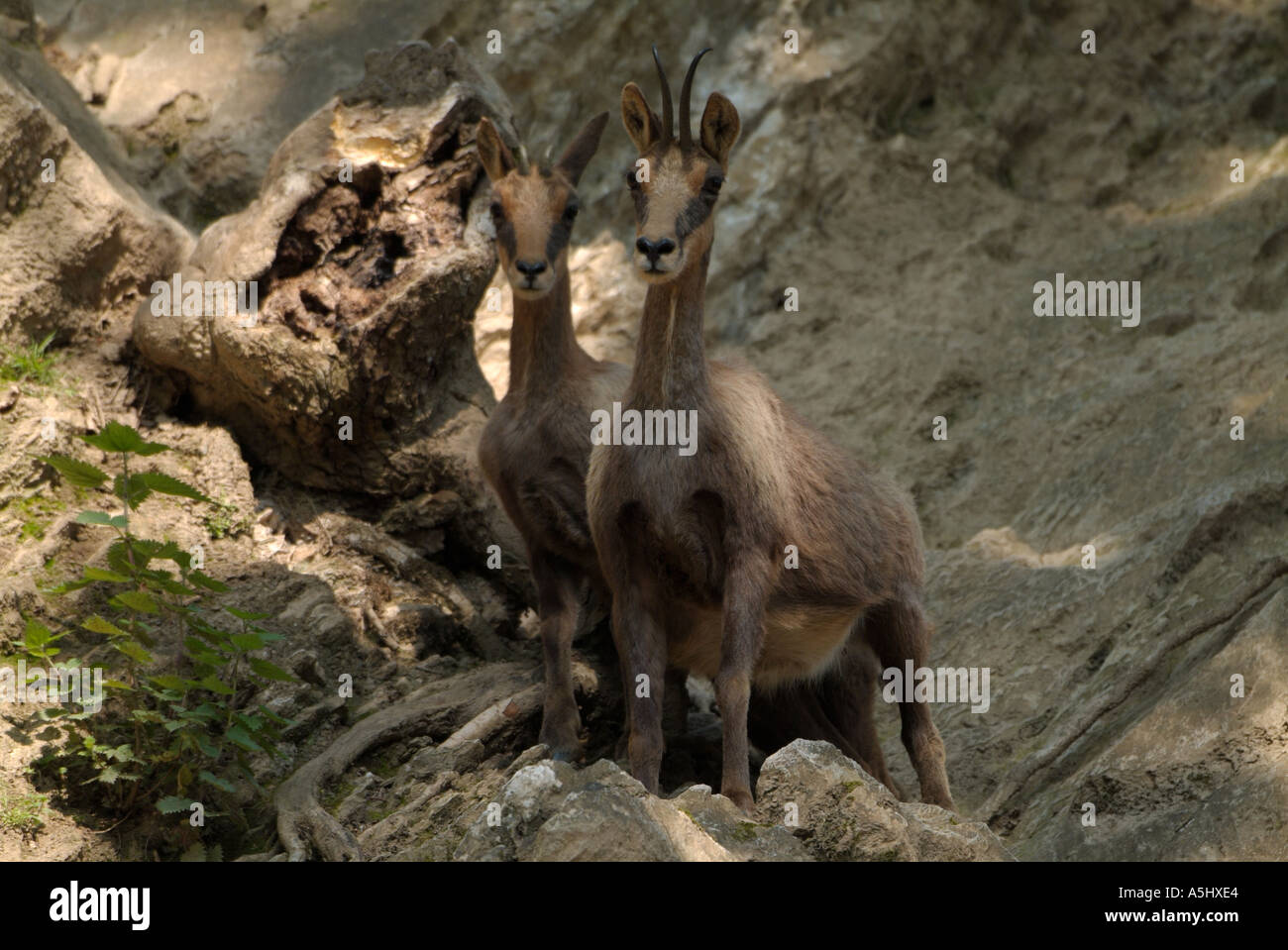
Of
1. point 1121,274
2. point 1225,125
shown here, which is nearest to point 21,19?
point 1121,274

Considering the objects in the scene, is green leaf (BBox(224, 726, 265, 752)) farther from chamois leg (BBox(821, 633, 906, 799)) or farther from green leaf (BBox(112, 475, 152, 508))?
chamois leg (BBox(821, 633, 906, 799))

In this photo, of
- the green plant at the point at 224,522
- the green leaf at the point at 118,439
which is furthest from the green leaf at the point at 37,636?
the green plant at the point at 224,522

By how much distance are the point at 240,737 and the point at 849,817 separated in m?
2.78

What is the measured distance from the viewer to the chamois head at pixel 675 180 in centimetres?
693

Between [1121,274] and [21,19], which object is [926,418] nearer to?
[1121,274]

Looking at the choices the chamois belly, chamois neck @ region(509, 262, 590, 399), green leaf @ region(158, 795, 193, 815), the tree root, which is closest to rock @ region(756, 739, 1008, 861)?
the chamois belly

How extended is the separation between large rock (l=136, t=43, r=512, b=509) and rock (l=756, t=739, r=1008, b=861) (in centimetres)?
397

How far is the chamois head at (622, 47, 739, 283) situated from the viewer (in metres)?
6.93

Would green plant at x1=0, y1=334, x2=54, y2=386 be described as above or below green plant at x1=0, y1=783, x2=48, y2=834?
above

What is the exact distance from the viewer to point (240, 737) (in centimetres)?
678

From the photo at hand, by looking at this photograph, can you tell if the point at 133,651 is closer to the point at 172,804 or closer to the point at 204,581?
the point at 204,581

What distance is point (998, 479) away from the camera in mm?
10016

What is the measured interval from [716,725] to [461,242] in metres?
3.25

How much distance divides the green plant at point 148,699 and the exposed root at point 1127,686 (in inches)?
139
